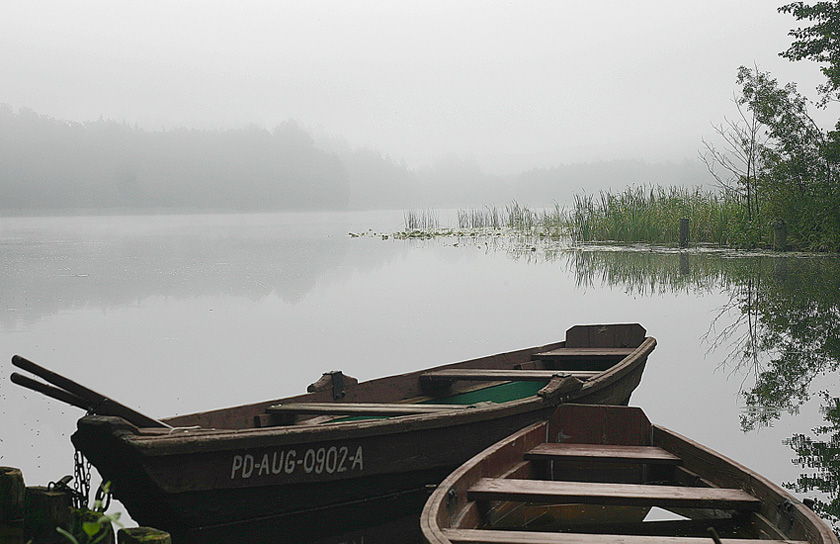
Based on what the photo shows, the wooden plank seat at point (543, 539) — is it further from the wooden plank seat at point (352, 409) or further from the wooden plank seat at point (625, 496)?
the wooden plank seat at point (352, 409)

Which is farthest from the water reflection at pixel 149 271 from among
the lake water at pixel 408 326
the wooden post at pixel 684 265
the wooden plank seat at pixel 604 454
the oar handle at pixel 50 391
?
the wooden plank seat at pixel 604 454

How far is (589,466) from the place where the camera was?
12.1 ft

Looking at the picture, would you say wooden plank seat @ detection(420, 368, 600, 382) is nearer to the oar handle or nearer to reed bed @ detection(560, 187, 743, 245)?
the oar handle

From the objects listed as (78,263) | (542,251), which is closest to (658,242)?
(542,251)

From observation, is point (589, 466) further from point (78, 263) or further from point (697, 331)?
point (78, 263)

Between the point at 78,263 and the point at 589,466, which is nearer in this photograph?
the point at 589,466

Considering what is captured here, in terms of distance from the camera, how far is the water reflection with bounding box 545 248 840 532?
4609 mm

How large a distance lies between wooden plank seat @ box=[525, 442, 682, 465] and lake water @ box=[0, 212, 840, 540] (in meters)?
0.80

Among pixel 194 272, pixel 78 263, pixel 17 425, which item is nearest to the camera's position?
pixel 17 425

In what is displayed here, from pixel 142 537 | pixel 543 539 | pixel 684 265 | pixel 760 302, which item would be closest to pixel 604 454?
pixel 543 539

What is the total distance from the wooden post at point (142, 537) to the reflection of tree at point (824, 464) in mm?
2570

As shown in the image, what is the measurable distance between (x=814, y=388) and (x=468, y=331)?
4137 millimetres

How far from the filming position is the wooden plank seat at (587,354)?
18.9 ft

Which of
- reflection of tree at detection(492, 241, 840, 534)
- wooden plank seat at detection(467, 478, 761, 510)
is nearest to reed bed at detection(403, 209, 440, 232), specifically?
reflection of tree at detection(492, 241, 840, 534)
